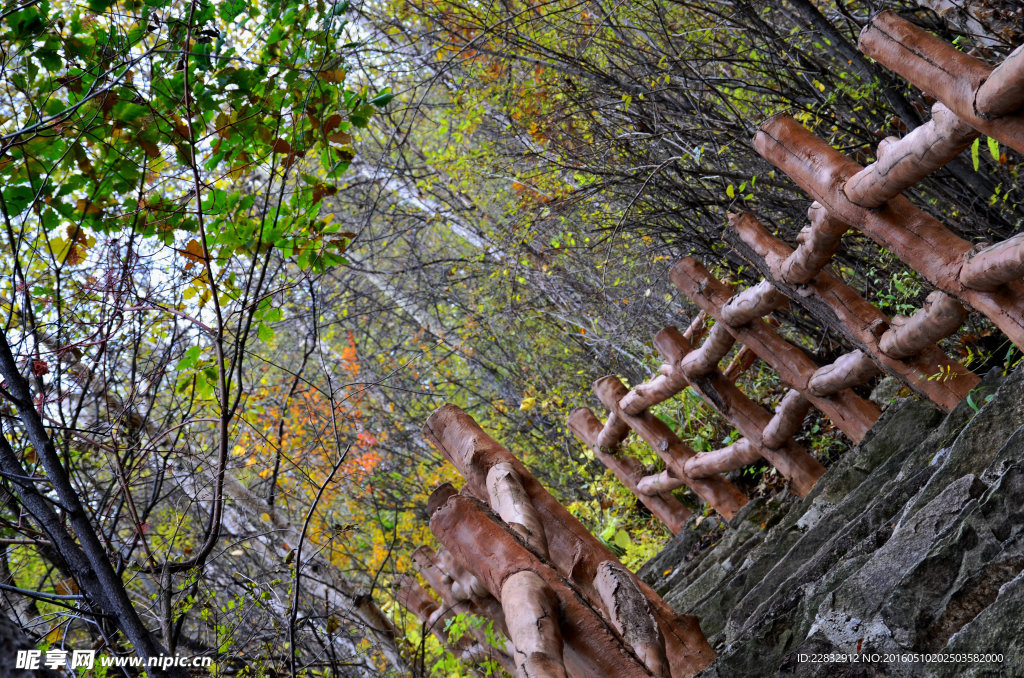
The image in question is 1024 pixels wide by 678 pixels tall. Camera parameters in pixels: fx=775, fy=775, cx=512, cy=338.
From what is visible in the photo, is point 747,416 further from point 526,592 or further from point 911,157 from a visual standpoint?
point 526,592

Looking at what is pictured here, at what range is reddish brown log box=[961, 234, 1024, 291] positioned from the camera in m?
2.59

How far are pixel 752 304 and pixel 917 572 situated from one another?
2324 millimetres

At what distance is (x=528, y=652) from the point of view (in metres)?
2.06

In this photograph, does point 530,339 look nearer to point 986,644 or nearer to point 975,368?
point 975,368

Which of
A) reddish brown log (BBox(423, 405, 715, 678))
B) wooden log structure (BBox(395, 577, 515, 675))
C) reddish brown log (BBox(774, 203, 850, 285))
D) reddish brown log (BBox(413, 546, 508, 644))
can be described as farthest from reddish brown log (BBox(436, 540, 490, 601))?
reddish brown log (BBox(774, 203, 850, 285))

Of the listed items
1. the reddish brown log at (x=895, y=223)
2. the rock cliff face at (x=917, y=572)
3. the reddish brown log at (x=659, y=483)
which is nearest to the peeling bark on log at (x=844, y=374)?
the rock cliff face at (x=917, y=572)

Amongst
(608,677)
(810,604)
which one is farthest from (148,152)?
(810,604)

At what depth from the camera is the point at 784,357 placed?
14.0 feet

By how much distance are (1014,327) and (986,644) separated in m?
1.54

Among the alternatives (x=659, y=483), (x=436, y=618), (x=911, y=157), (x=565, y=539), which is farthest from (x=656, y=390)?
(x=911, y=157)

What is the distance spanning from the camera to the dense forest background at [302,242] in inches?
118

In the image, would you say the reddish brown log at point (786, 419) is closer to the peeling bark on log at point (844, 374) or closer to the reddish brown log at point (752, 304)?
the peeling bark on log at point (844, 374)

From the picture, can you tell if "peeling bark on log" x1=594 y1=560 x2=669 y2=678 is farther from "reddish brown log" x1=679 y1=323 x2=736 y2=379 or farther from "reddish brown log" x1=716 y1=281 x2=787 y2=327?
"reddish brown log" x1=679 y1=323 x2=736 y2=379

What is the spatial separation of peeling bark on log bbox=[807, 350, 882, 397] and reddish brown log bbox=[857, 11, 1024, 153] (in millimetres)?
1463
